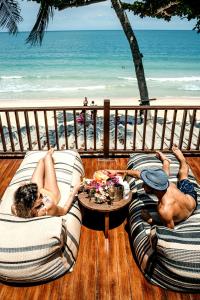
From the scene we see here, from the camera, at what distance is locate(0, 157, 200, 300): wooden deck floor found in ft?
8.52

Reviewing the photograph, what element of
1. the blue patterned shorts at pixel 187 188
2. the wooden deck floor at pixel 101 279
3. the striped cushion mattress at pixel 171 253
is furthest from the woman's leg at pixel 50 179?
the blue patterned shorts at pixel 187 188

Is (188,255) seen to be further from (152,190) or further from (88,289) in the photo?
(88,289)

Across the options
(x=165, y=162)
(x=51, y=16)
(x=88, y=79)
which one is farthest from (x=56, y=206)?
(x=88, y=79)

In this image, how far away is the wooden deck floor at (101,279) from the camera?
8.52ft

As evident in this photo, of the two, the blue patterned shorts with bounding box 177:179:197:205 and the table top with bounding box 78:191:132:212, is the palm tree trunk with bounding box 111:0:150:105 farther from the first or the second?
the table top with bounding box 78:191:132:212

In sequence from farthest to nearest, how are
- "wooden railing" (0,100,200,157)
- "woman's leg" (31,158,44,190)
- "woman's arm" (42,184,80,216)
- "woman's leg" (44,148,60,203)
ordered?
"wooden railing" (0,100,200,157), "woman's leg" (31,158,44,190), "woman's leg" (44,148,60,203), "woman's arm" (42,184,80,216)

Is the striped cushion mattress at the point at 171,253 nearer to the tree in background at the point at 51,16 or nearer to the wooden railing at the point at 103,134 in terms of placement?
the wooden railing at the point at 103,134

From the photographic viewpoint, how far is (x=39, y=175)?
363cm

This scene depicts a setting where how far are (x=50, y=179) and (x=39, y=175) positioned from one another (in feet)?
0.70

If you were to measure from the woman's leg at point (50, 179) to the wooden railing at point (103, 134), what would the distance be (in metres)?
1.30

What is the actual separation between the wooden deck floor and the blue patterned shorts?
0.96 m

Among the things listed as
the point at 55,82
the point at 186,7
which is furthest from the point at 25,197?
the point at 55,82

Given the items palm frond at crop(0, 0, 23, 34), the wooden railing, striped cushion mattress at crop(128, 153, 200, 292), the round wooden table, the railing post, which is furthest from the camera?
palm frond at crop(0, 0, 23, 34)

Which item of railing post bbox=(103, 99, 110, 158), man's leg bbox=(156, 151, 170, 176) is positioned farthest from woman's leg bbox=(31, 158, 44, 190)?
man's leg bbox=(156, 151, 170, 176)
